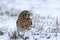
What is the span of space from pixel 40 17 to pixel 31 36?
403 cm

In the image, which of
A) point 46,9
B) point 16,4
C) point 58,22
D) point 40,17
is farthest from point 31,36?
point 16,4

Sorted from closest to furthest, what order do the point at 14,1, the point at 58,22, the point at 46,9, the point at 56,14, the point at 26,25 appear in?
the point at 26,25, the point at 58,22, the point at 56,14, the point at 46,9, the point at 14,1

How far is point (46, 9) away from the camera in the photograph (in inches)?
472

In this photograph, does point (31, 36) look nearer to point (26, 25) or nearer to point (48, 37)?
point (48, 37)

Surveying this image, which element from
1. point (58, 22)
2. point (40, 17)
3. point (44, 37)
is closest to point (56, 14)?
point (40, 17)

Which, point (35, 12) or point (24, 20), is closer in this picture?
point (24, 20)

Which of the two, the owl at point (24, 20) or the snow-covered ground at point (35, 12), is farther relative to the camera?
the snow-covered ground at point (35, 12)

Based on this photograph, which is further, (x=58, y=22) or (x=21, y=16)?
(x=58, y=22)

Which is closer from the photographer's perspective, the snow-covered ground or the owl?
the owl

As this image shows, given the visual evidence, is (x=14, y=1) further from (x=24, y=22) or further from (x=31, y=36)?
(x=31, y=36)

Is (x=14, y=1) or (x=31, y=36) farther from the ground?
(x=14, y=1)

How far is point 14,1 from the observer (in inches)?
507

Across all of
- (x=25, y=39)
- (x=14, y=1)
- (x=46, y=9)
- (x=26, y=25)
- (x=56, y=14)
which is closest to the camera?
(x=25, y=39)

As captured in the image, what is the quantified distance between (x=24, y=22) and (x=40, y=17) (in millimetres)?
2561
